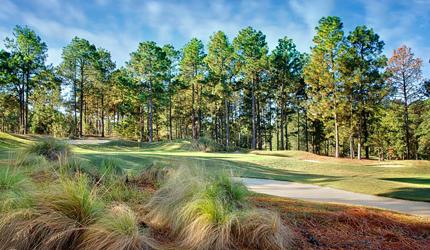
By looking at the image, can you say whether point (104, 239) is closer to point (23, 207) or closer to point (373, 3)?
point (23, 207)

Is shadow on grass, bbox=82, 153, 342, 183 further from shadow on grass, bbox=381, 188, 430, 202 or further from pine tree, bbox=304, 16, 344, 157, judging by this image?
pine tree, bbox=304, 16, 344, 157

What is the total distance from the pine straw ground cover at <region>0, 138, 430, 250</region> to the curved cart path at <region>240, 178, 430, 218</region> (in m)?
1.03

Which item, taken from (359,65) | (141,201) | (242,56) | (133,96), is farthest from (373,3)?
(133,96)

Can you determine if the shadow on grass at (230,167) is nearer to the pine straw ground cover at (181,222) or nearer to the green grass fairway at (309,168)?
the green grass fairway at (309,168)

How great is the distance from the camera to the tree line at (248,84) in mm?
22984

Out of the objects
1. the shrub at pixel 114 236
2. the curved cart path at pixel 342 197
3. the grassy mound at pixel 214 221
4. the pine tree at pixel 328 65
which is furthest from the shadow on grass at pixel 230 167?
the pine tree at pixel 328 65

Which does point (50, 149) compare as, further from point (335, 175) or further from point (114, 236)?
point (335, 175)

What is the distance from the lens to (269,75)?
31578 mm

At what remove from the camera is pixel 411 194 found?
6281mm

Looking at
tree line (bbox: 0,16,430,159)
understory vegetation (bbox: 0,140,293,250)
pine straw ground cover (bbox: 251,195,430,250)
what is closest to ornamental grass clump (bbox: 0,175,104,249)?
understory vegetation (bbox: 0,140,293,250)

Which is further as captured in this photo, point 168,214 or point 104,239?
point 168,214

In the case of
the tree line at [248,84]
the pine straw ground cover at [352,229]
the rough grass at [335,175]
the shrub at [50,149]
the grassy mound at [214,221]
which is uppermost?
the tree line at [248,84]

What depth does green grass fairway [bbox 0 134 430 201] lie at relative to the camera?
7.14 meters

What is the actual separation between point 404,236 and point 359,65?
71.6ft
